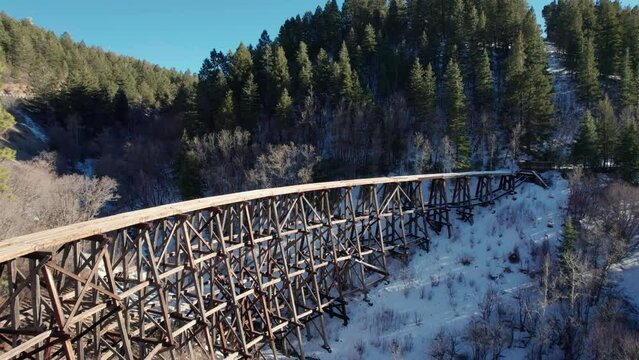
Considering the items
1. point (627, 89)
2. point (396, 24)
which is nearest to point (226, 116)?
point (396, 24)

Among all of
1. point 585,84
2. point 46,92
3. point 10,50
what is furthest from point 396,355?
point 10,50

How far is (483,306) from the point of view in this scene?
55.8ft

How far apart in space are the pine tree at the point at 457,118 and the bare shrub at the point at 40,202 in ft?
78.7

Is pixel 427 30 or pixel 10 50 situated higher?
pixel 10 50

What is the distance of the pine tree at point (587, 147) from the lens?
85.2 feet

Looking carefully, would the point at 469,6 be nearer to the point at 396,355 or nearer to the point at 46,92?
the point at 396,355

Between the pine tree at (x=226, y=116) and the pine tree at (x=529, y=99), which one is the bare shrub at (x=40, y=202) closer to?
the pine tree at (x=226, y=116)

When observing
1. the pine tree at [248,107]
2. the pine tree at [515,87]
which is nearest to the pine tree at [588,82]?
the pine tree at [515,87]

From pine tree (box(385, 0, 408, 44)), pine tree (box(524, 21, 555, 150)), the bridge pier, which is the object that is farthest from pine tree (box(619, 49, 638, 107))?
pine tree (box(385, 0, 408, 44))

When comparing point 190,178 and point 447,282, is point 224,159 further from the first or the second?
point 447,282

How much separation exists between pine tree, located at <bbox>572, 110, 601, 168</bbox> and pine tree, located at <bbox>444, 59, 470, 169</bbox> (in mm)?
6849

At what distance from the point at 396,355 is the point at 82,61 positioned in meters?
70.2

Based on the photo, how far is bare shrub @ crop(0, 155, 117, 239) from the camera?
16378 mm

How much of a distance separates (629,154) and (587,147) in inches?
92.0
